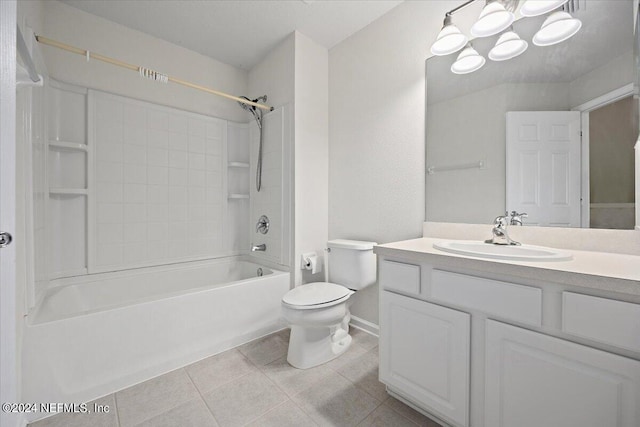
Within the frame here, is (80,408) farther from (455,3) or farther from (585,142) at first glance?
(455,3)

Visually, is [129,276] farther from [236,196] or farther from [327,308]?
[327,308]

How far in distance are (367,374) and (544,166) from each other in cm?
148

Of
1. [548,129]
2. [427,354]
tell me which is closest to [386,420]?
[427,354]

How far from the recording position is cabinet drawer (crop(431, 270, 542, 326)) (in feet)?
2.96

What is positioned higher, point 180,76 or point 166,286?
point 180,76

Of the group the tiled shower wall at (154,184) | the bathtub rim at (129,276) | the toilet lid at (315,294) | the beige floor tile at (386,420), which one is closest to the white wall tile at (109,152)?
the tiled shower wall at (154,184)

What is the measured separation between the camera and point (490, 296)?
99cm

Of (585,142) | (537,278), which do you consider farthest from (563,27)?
(537,278)

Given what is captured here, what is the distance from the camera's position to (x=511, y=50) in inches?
56.1

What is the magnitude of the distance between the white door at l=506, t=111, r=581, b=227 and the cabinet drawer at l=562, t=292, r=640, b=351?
65 cm


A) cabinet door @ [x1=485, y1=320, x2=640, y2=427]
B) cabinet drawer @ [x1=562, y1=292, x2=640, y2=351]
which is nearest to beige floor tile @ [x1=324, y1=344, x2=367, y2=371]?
cabinet door @ [x1=485, y1=320, x2=640, y2=427]

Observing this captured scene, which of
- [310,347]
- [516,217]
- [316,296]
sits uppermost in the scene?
[516,217]

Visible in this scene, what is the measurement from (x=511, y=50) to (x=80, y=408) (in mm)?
2886

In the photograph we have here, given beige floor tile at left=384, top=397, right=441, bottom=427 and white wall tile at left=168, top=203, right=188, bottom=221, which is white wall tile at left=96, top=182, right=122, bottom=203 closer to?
white wall tile at left=168, top=203, right=188, bottom=221
